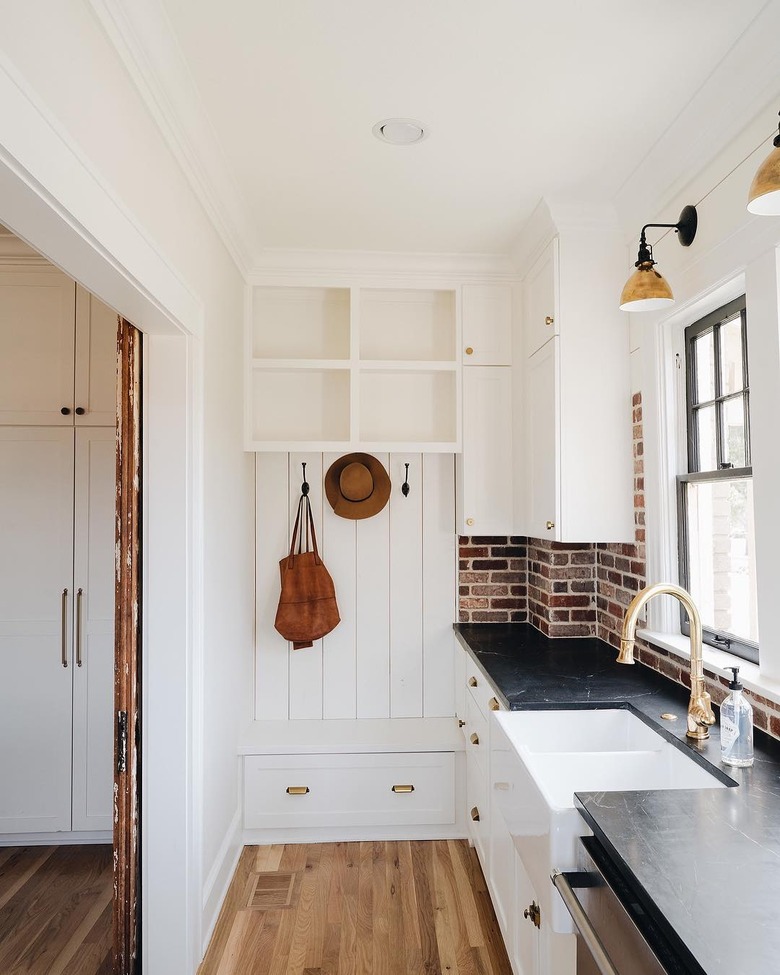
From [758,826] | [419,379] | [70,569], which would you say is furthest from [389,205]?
[758,826]

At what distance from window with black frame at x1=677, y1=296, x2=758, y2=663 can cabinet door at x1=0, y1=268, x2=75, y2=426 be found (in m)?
2.48

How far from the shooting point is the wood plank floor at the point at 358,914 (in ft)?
6.89

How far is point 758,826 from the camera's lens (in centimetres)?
120

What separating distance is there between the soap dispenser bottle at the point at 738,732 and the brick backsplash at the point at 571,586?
18 cm

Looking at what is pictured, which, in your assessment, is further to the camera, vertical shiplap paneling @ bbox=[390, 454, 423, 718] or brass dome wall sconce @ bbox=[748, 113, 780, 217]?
vertical shiplap paneling @ bbox=[390, 454, 423, 718]

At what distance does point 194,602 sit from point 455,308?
5.99 feet

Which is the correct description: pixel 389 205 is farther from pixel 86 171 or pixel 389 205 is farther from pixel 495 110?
pixel 86 171

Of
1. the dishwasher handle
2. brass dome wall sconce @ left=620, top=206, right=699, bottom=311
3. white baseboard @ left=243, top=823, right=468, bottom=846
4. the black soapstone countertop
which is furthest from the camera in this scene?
white baseboard @ left=243, top=823, right=468, bottom=846

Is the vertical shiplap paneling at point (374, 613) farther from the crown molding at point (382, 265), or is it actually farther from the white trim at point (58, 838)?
the white trim at point (58, 838)

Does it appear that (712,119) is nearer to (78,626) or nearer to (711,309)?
(711,309)

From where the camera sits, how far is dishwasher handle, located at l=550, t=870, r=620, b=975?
1.07 metres

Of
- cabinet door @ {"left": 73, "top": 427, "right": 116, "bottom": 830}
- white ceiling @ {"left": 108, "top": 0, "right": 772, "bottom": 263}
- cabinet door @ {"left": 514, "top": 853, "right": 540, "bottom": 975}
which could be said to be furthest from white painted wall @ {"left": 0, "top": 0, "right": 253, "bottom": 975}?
cabinet door @ {"left": 514, "top": 853, "right": 540, "bottom": 975}

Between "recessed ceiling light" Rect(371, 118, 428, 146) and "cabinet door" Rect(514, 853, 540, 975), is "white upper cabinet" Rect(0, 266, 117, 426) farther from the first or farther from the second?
"cabinet door" Rect(514, 853, 540, 975)

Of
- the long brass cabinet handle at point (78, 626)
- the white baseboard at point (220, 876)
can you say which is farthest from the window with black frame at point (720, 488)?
the long brass cabinet handle at point (78, 626)
